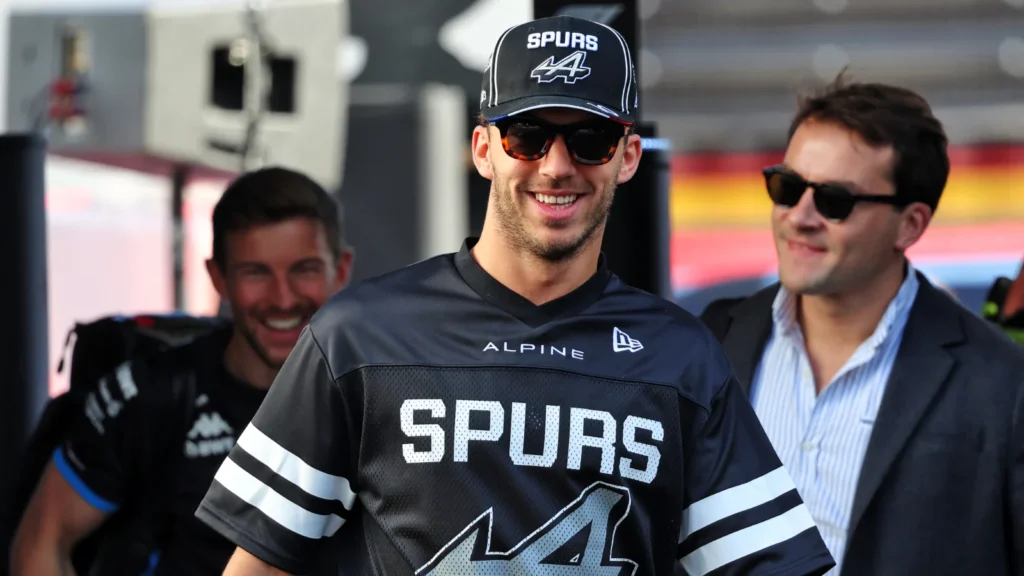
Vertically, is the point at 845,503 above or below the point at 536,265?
below

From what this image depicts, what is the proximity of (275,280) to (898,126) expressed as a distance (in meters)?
1.35

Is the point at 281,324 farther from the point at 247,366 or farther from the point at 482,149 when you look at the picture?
the point at 482,149

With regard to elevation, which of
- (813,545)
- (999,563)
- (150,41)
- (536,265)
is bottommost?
(999,563)

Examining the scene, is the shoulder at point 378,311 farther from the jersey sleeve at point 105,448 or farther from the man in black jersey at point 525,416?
the jersey sleeve at point 105,448

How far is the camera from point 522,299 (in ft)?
5.35

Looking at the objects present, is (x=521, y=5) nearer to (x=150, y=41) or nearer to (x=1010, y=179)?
(x=150, y=41)

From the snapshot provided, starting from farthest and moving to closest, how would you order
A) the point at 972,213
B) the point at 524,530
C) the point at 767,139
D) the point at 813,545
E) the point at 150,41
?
the point at 767,139
the point at 972,213
the point at 150,41
the point at 813,545
the point at 524,530

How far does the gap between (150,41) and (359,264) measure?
1.85 meters

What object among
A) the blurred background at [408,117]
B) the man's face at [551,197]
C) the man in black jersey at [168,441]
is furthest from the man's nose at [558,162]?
the man in black jersey at [168,441]

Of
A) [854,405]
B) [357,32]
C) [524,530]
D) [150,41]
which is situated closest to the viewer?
[524,530]

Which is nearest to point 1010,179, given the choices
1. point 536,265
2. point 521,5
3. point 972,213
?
point 972,213

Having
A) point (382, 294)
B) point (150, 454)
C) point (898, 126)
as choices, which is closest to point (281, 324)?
point (150, 454)

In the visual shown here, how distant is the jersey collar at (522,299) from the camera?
1.62 m

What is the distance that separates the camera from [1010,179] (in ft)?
24.5
